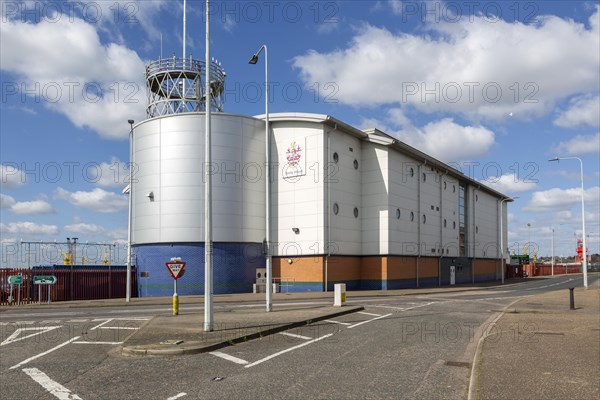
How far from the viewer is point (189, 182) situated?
3909 cm

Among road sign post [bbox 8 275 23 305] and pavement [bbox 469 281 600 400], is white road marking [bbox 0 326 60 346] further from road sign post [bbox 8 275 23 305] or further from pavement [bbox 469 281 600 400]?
road sign post [bbox 8 275 23 305]

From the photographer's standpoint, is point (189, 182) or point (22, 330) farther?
point (189, 182)

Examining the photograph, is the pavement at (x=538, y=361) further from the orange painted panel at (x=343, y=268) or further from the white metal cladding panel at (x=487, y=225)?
the white metal cladding panel at (x=487, y=225)

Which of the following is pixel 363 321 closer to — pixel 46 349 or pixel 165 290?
pixel 46 349

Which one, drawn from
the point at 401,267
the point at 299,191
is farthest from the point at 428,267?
the point at 299,191

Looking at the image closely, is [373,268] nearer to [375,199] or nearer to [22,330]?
[375,199]

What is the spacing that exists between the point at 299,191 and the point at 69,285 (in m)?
17.6

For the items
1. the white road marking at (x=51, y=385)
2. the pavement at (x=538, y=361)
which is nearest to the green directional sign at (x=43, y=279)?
the white road marking at (x=51, y=385)

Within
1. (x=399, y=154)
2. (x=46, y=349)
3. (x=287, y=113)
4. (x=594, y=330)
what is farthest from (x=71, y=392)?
(x=399, y=154)

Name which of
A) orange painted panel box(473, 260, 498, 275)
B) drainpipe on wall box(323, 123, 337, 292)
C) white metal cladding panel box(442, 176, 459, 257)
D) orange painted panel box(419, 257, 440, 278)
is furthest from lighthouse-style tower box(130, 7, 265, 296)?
orange painted panel box(473, 260, 498, 275)

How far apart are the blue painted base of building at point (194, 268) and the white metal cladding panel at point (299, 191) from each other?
2912 millimetres

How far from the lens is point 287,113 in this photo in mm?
41688

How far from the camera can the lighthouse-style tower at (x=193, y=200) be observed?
38938mm

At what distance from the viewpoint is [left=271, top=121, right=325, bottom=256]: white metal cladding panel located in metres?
40.2
